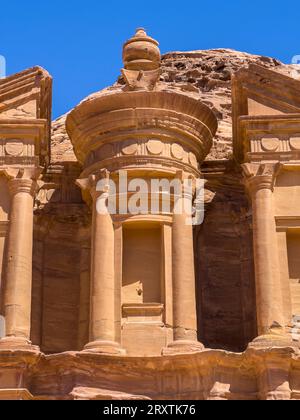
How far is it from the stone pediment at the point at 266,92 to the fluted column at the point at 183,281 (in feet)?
8.27

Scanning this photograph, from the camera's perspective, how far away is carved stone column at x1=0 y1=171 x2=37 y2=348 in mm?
22516

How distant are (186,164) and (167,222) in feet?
4.96

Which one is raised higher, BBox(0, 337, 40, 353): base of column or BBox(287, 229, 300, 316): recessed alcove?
BBox(287, 229, 300, 316): recessed alcove

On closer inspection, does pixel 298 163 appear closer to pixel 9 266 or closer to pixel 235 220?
pixel 235 220

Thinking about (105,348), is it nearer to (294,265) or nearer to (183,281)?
(183,281)

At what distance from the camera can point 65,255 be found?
26.3m

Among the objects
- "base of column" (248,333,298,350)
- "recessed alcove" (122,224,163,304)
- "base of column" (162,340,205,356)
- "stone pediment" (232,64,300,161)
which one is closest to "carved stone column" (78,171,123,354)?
"recessed alcove" (122,224,163,304)

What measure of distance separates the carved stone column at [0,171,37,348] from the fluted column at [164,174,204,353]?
9.74ft

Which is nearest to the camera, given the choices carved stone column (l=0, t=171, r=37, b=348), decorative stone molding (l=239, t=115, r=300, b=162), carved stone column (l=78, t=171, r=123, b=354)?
carved stone column (l=0, t=171, r=37, b=348)

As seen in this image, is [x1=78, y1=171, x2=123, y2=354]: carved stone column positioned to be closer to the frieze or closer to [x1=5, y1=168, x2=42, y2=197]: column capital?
the frieze

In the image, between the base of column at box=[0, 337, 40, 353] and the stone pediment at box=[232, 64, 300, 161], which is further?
the stone pediment at box=[232, 64, 300, 161]

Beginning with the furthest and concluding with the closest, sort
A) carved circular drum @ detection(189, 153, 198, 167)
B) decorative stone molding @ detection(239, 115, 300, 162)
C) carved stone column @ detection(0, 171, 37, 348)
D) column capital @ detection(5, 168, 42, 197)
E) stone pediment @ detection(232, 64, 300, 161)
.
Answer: carved circular drum @ detection(189, 153, 198, 167)
stone pediment @ detection(232, 64, 300, 161)
decorative stone molding @ detection(239, 115, 300, 162)
column capital @ detection(5, 168, 42, 197)
carved stone column @ detection(0, 171, 37, 348)

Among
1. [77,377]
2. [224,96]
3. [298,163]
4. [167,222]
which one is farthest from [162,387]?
[224,96]

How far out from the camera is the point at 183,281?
23359mm
